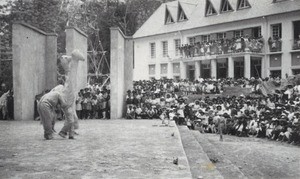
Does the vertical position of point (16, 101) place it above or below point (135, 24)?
below

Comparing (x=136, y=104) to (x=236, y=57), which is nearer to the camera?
(x=136, y=104)

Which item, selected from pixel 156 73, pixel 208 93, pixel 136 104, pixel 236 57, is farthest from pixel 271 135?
pixel 156 73

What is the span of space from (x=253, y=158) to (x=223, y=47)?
2300 centimetres

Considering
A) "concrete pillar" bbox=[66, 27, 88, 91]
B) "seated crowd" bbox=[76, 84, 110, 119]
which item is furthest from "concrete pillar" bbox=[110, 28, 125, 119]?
"concrete pillar" bbox=[66, 27, 88, 91]

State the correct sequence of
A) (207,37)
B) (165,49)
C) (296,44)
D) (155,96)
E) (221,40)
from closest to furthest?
(155,96) → (296,44) → (221,40) → (207,37) → (165,49)

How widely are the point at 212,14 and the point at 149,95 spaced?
17295 millimetres

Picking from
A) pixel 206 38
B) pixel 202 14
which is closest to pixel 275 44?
pixel 206 38

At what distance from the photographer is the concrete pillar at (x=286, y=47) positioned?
99.0 ft

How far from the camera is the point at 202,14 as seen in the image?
1523 inches

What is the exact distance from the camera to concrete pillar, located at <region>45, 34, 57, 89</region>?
19.1 m

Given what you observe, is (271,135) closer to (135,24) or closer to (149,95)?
(149,95)

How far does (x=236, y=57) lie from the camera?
108 ft

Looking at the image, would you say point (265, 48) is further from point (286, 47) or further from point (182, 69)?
point (182, 69)

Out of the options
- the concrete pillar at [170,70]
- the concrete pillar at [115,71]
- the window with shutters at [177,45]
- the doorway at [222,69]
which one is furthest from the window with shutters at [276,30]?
the concrete pillar at [115,71]
